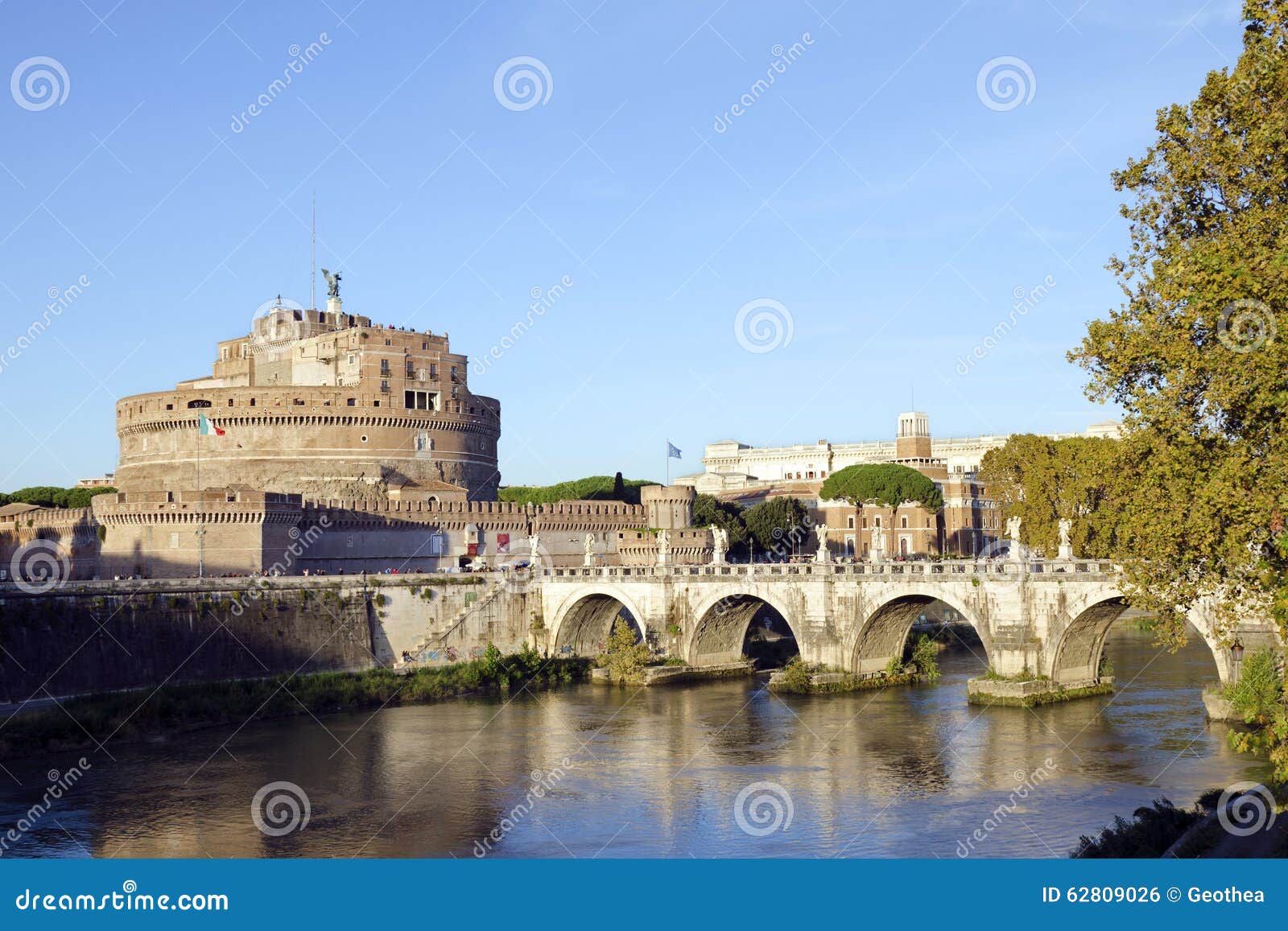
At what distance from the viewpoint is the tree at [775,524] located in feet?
270

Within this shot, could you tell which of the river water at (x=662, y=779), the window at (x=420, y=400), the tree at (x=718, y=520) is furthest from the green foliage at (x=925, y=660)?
the window at (x=420, y=400)

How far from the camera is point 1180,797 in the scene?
93.6 ft

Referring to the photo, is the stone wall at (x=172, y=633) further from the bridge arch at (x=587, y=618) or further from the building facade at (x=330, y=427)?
the building facade at (x=330, y=427)

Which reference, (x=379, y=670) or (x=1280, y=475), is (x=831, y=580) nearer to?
(x=379, y=670)

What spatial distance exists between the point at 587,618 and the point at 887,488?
39077 mm

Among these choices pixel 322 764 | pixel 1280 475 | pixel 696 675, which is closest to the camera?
pixel 1280 475

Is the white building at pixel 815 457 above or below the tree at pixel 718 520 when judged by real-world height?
above

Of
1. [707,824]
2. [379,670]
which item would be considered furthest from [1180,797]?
[379,670]

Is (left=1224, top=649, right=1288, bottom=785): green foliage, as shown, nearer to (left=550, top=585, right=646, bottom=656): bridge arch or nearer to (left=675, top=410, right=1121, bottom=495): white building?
(left=550, top=585, right=646, bottom=656): bridge arch

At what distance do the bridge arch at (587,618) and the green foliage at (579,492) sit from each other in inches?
1175

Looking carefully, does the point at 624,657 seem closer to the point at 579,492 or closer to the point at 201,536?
the point at 201,536

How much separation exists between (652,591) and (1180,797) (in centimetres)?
2882

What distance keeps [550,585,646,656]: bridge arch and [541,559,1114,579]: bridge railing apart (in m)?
0.83

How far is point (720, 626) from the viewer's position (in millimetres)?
55156
